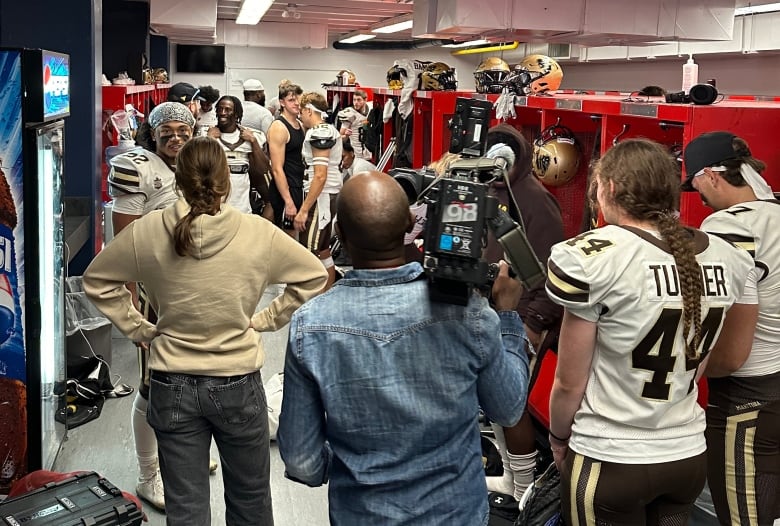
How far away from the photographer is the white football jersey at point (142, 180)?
12.3 ft

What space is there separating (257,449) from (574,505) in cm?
112

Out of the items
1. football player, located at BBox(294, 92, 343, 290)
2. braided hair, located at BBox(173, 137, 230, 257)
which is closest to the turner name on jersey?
braided hair, located at BBox(173, 137, 230, 257)

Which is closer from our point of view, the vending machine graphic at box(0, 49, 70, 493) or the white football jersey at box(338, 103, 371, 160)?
the vending machine graphic at box(0, 49, 70, 493)

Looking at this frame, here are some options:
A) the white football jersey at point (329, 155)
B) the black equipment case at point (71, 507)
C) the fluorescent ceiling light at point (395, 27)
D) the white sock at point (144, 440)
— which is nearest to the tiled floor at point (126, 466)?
the white sock at point (144, 440)

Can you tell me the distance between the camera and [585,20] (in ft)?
25.1

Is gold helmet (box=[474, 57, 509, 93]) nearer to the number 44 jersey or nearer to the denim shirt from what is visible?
the number 44 jersey

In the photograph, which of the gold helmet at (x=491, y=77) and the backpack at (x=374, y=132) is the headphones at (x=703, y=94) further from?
the backpack at (x=374, y=132)

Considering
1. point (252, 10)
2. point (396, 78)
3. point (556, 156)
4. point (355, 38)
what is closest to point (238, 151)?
point (556, 156)

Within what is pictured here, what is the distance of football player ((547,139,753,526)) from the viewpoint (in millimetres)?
2164

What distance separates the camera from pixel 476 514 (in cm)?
184

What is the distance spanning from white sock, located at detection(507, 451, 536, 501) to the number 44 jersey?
4.53 feet

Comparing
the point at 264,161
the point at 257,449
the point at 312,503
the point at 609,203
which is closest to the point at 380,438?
the point at 609,203

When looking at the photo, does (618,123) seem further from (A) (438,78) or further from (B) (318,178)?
(A) (438,78)

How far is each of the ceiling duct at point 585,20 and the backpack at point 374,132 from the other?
5.07 feet
